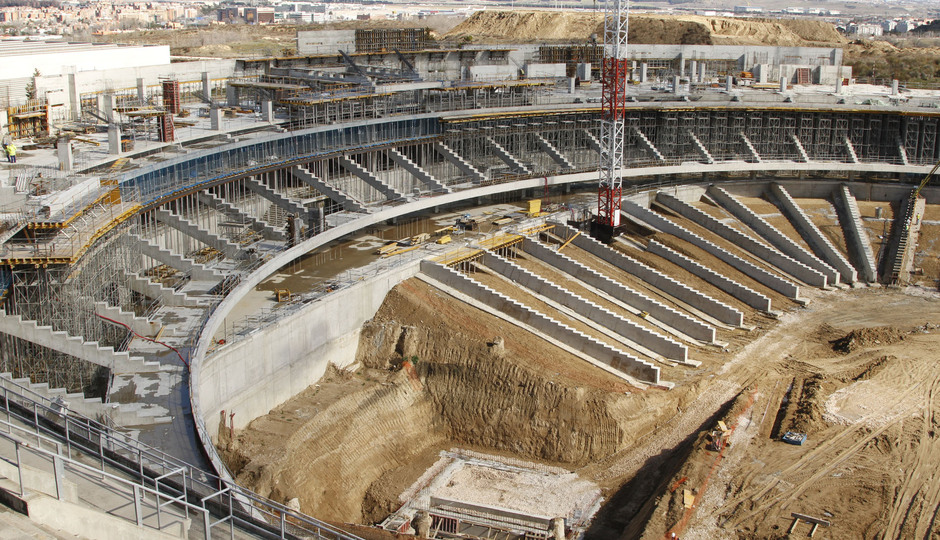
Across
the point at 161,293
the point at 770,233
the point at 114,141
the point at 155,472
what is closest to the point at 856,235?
the point at 770,233

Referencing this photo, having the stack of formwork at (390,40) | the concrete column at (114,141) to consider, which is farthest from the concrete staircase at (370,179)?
the stack of formwork at (390,40)

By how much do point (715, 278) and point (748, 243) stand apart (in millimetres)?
4520

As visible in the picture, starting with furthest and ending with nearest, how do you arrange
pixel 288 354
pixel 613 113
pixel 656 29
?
pixel 656 29 < pixel 613 113 < pixel 288 354

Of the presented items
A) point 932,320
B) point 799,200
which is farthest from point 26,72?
point 932,320

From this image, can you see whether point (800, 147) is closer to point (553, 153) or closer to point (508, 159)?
point (553, 153)

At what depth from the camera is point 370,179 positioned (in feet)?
138

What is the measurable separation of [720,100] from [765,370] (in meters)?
23.9

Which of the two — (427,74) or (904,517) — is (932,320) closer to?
(904,517)

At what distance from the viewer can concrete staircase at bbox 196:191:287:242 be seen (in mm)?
36000

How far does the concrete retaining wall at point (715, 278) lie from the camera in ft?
134

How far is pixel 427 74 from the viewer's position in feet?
205

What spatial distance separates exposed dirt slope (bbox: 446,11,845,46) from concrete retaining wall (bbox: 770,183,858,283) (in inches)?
2186

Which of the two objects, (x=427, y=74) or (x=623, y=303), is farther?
(x=427, y=74)

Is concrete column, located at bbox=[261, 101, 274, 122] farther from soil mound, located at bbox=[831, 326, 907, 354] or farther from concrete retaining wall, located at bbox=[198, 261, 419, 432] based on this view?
soil mound, located at bbox=[831, 326, 907, 354]
